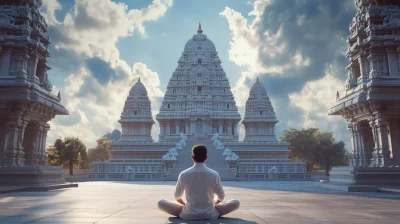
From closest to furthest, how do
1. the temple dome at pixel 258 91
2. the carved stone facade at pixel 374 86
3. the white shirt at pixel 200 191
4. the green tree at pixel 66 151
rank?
the white shirt at pixel 200 191, the carved stone facade at pixel 374 86, the green tree at pixel 66 151, the temple dome at pixel 258 91

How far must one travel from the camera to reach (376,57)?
23688 mm

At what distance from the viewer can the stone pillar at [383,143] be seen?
21.1m

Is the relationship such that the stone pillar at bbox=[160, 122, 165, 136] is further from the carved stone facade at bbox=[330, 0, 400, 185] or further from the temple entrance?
the carved stone facade at bbox=[330, 0, 400, 185]

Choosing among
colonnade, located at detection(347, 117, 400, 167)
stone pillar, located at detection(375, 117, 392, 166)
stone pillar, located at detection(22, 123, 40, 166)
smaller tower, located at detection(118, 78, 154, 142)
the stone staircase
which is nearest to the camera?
stone pillar, located at detection(375, 117, 392, 166)

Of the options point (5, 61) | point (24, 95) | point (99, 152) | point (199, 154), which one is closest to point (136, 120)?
point (99, 152)

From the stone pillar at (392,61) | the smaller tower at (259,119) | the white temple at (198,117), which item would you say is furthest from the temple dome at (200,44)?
the stone pillar at (392,61)

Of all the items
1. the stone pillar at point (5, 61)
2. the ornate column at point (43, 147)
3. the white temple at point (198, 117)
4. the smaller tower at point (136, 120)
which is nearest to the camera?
the stone pillar at point (5, 61)

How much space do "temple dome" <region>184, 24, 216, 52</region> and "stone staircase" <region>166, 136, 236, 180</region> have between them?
3059 cm

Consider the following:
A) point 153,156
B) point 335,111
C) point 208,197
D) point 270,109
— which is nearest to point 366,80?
point 335,111

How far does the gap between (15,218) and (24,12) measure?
902 inches

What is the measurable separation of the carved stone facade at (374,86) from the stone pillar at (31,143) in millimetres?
24236

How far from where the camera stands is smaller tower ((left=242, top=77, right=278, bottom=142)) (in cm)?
6325

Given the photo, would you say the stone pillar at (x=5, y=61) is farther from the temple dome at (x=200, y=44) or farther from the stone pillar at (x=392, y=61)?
the temple dome at (x=200, y=44)

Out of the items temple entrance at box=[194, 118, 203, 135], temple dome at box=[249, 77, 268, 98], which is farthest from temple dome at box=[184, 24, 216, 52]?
temple entrance at box=[194, 118, 203, 135]
